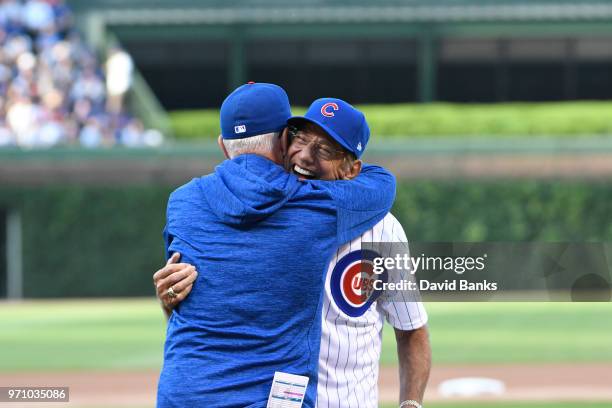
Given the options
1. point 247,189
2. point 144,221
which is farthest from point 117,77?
point 247,189

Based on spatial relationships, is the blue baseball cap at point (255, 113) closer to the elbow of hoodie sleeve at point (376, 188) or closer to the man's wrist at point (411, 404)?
the elbow of hoodie sleeve at point (376, 188)

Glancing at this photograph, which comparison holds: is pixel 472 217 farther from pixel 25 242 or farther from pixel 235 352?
pixel 235 352

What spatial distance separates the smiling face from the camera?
3.08 metres

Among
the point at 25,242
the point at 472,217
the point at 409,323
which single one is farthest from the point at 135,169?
the point at 409,323

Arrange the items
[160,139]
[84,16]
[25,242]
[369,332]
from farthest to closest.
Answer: [84,16]
[160,139]
[25,242]
[369,332]

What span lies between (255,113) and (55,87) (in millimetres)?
20209

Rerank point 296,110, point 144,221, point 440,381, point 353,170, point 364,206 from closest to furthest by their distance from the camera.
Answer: point 364,206, point 353,170, point 440,381, point 144,221, point 296,110

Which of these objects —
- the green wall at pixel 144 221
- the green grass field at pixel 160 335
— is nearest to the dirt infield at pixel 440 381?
the green grass field at pixel 160 335

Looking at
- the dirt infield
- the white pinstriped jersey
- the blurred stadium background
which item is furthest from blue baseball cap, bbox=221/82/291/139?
the blurred stadium background

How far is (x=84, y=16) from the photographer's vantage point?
2820cm

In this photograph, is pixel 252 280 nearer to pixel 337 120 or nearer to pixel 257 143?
pixel 257 143

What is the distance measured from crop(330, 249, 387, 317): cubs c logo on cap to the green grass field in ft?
24.4

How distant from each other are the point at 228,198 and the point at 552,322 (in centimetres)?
1466

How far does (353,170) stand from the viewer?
3.17m
